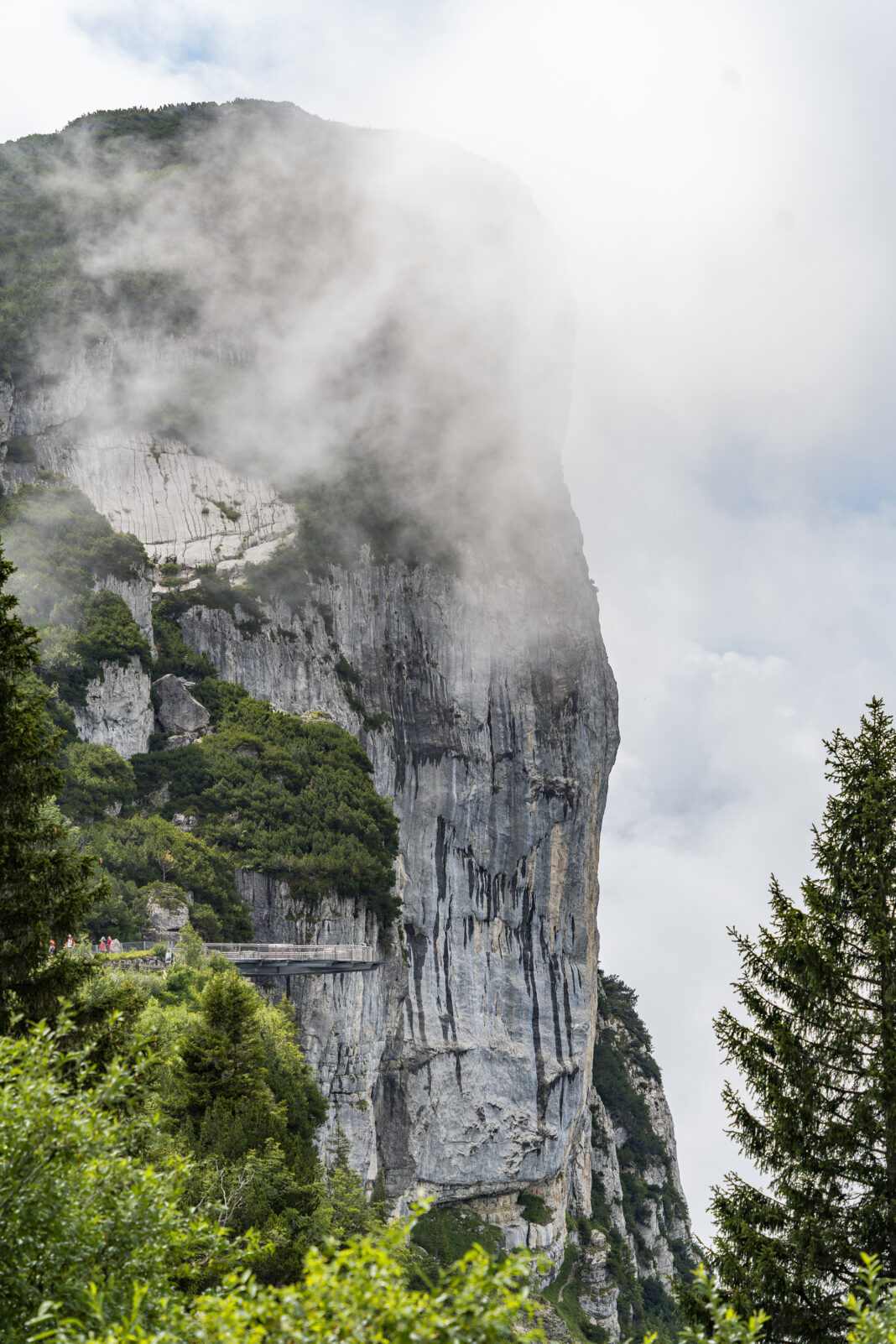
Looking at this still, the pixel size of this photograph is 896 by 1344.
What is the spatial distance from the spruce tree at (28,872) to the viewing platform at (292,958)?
79.8ft

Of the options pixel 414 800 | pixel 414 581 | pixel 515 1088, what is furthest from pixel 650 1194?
pixel 414 581

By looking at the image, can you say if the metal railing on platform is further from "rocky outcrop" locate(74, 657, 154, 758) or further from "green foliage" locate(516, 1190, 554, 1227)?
"green foliage" locate(516, 1190, 554, 1227)

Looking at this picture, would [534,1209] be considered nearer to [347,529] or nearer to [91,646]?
[91,646]

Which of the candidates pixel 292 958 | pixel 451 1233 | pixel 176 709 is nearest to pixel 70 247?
pixel 176 709

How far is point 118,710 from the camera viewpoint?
48906 millimetres

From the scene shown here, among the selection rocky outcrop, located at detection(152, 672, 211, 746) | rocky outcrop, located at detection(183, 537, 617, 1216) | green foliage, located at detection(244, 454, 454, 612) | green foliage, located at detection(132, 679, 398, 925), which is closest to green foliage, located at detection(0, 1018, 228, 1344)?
green foliage, located at detection(132, 679, 398, 925)

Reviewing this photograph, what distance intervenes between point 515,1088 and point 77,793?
101 feet

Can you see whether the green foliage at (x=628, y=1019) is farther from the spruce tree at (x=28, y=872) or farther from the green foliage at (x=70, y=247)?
the spruce tree at (x=28, y=872)

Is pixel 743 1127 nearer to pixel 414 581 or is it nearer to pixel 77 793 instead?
pixel 77 793

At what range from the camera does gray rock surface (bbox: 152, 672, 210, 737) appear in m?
Result: 53.1

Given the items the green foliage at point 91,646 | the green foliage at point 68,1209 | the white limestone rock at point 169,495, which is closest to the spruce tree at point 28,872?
the green foliage at point 68,1209

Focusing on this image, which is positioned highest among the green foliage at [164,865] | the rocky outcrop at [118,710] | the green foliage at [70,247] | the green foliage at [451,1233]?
the green foliage at [70,247]

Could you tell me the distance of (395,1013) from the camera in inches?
2062

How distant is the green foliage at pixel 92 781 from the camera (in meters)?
42.1
